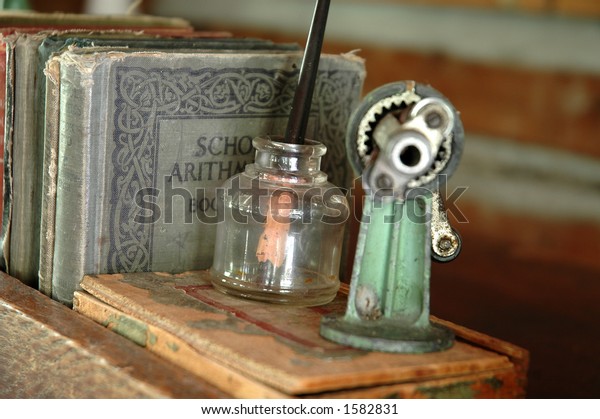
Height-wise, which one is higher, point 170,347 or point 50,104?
point 50,104

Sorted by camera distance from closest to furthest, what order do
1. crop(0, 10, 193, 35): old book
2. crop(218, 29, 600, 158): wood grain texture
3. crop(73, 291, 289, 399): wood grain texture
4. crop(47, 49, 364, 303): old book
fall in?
1. crop(73, 291, 289, 399): wood grain texture
2. crop(47, 49, 364, 303): old book
3. crop(0, 10, 193, 35): old book
4. crop(218, 29, 600, 158): wood grain texture

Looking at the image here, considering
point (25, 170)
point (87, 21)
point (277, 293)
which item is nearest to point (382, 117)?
point (277, 293)

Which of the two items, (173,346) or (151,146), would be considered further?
(151,146)

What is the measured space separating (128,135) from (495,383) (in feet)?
1.49

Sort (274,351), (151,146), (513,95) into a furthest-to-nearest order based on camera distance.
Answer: (513,95)
(151,146)
(274,351)

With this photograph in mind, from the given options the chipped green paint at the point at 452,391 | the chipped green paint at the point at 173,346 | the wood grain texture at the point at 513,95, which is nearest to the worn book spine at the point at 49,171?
the chipped green paint at the point at 173,346

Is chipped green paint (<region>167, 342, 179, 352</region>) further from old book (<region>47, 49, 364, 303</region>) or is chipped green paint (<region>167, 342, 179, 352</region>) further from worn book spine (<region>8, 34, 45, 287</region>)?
worn book spine (<region>8, 34, 45, 287</region>)

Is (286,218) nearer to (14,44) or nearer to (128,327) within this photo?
(128,327)

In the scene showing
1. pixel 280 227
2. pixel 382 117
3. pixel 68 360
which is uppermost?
pixel 382 117

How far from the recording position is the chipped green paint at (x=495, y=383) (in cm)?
93

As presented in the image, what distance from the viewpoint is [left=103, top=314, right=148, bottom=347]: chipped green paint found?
0.97 m

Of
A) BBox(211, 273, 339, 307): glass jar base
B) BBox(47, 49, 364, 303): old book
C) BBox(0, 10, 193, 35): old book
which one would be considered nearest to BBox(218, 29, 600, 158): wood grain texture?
BBox(0, 10, 193, 35): old book

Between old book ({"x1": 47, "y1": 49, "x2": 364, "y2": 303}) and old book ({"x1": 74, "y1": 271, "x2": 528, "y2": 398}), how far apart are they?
0.20 ft

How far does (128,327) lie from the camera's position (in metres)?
0.99
